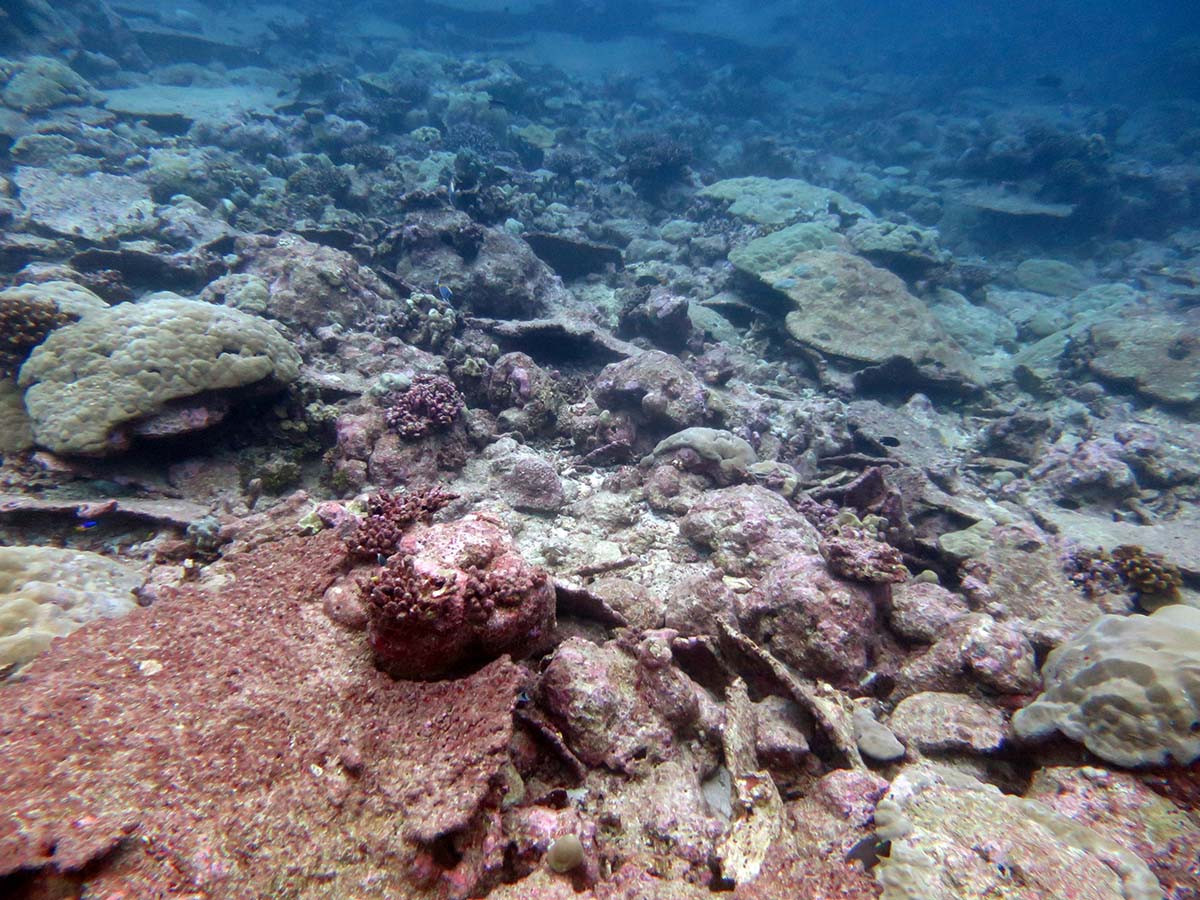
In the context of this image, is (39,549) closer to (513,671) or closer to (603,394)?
(513,671)

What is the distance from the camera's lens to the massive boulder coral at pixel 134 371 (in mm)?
4664

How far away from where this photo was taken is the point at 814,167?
25547 mm

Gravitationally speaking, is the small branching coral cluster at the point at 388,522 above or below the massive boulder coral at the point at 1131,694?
below

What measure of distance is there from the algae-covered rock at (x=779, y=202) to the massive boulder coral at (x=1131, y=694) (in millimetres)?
14843

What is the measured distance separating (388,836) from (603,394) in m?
6.32

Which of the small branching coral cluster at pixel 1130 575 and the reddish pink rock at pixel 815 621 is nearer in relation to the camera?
the reddish pink rock at pixel 815 621

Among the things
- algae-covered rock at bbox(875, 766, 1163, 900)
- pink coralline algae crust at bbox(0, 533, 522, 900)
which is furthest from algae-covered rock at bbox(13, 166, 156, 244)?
algae-covered rock at bbox(875, 766, 1163, 900)

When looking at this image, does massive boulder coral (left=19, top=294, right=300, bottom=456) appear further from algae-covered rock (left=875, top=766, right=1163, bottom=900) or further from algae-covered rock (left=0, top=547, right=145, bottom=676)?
algae-covered rock (left=875, top=766, right=1163, bottom=900)

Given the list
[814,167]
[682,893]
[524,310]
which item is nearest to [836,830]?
[682,893]

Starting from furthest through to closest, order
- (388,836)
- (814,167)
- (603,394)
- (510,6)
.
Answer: (510,6), (814,167), (603,394), (388,836)

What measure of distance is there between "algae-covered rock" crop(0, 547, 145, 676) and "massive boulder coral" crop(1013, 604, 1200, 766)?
6.26 m

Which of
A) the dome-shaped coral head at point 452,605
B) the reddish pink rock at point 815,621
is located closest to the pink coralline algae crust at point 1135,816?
the reddish pink rock at point 815,621

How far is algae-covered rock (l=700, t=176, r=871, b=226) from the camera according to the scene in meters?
16.2

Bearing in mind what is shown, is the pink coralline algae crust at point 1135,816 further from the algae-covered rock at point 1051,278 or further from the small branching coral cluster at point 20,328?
the algae-covered rock at point 1051,278
